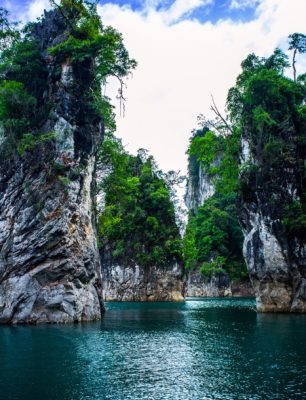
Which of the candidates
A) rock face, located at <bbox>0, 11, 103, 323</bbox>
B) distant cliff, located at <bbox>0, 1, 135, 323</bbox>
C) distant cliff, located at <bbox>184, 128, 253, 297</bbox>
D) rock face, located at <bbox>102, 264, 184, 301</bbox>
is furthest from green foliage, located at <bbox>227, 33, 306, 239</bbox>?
distant cliff, located at <bbox>184, 128, 253, 297</bbox>

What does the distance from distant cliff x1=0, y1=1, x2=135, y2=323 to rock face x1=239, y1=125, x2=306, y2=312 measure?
12.0 m

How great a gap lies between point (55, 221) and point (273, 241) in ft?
52.1

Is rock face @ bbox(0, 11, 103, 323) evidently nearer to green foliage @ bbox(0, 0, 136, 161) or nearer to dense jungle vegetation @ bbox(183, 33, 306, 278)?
green foliage @ bbox(0, 0, 136, 161)

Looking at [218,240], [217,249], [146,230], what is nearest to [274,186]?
[146,230]

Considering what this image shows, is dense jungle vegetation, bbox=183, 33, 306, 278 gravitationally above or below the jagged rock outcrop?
below

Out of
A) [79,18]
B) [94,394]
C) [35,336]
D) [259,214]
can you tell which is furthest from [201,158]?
[94,394]

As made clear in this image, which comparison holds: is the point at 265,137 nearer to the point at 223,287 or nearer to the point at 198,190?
the point at 223,287

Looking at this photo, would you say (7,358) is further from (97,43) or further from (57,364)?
(97,43)

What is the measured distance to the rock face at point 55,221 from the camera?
26438 millimetres

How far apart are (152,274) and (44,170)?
33963mm

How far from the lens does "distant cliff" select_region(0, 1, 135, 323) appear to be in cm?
2678

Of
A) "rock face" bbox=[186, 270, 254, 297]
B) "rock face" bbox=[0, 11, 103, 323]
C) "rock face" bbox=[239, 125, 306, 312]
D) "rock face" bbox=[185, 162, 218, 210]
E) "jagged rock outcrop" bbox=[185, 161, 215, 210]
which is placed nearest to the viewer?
"rock face" bbox=[0, 11, 103, 323]

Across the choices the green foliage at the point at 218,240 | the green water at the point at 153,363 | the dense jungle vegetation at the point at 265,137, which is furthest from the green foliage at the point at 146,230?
the green water at the point at 153,363

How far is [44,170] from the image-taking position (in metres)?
29.0
